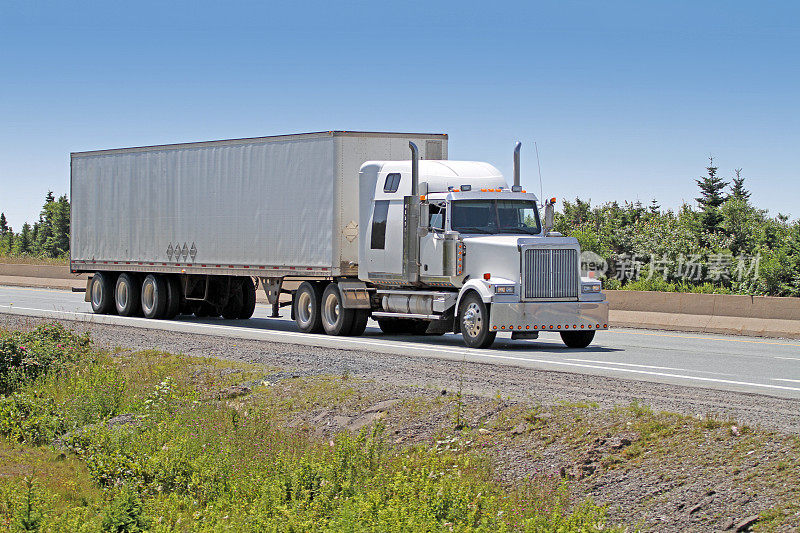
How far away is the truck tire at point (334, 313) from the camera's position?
2130cm

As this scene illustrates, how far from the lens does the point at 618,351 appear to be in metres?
18.4

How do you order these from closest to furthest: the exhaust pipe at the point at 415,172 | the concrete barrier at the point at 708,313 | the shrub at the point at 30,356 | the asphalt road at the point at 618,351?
the asphalt road at the point at 618,351, the shrub at the point at 30,356, the exhaust pipe at the point at 415,172, the concrete barrier at the point at 708,313

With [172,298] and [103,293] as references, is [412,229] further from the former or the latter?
[103,293]

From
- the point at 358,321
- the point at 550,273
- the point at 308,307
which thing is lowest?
the point at 358,321

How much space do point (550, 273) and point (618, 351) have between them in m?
1.83

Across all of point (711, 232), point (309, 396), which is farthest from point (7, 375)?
point (711, 232)

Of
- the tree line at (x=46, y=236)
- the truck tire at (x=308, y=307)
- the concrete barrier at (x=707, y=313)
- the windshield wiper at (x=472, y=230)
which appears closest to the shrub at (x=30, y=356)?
the truck tire at (x=308, y=307)

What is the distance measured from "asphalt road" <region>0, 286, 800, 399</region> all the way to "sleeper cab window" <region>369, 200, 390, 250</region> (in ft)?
6.34

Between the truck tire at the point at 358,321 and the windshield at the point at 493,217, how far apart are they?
3062 millimetres

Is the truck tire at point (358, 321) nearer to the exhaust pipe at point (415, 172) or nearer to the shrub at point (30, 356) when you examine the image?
the exhaust pipe at point (415, 172)

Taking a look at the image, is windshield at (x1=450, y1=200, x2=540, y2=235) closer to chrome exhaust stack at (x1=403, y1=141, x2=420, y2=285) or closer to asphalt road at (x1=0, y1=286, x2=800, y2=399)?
chrome exhaust stack at (x1=403, y1=141, x2=420, y2=285)

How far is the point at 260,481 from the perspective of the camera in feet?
32.7

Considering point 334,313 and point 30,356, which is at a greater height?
point 334,313

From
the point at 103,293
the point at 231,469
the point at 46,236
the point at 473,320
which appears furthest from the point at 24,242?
the point at 231,469
